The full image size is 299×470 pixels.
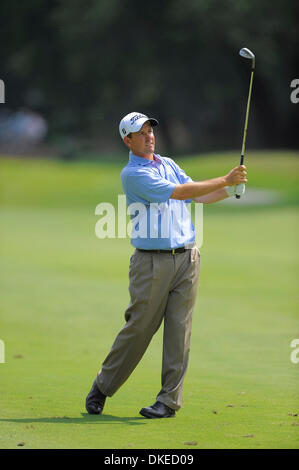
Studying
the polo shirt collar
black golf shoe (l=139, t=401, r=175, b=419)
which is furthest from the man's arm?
black golf shoe (l=139, t=401, r=175, b=419)

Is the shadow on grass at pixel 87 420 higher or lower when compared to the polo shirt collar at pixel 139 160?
lower

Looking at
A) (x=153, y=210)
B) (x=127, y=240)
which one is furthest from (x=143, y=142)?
(x=127, y=240)

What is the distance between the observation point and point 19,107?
66125mm

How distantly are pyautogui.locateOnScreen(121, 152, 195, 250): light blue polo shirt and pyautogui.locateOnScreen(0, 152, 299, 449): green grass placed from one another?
1.14 metres

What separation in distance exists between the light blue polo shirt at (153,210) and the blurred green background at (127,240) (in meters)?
1.14

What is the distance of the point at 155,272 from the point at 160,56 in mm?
41606

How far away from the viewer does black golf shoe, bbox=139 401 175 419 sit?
18.7 ft

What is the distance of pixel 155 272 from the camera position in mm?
5758

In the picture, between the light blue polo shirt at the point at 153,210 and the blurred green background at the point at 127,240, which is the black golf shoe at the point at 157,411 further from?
the light blue polo shirt at the point at 153,210

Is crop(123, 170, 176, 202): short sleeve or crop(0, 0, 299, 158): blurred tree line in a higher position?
crop(0, 0, 299, 158): blurred tree line

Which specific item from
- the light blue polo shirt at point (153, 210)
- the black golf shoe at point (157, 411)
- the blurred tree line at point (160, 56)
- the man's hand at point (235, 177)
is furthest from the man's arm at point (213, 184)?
the blurred tree line at point (160, 56)

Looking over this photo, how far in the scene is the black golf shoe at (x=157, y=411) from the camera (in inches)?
225

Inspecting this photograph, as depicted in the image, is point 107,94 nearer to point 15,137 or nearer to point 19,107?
point 19,107

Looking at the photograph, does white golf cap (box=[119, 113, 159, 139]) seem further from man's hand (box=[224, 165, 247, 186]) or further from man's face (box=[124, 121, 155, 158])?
→ man's hand (box=[224, 165, 247, 186])
